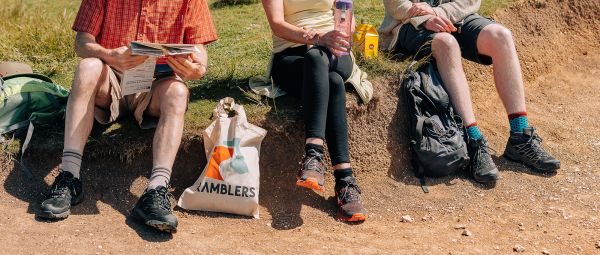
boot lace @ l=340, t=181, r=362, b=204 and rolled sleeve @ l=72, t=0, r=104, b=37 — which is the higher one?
rolled sleeve @ l=72, t=0, r=104, b=37

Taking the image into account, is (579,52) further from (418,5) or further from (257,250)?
(257,250)

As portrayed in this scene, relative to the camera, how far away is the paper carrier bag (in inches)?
191

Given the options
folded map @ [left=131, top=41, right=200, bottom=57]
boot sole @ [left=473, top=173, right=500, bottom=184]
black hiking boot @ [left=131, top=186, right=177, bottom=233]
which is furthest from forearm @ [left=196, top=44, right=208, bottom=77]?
boot sole @ [left=473, top=173, right=500, bottom=184]

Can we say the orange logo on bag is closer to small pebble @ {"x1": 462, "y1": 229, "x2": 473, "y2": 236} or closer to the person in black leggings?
the person in black leggings

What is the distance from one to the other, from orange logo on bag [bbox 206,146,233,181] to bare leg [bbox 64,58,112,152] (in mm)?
739

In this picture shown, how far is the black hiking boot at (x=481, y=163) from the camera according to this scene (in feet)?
17.8

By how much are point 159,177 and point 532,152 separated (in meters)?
2.59

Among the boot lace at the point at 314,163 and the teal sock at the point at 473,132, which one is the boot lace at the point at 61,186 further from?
the teal sock at the point at 473,132

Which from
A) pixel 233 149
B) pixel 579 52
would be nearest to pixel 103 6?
pixel 233 149

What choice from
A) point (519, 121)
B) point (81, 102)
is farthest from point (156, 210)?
point (519, 121)

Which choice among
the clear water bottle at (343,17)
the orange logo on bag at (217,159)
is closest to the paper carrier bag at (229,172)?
the orange logo on bag at (217,159)

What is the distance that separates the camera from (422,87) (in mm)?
5695

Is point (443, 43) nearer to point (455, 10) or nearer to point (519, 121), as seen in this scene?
point (455, 10)

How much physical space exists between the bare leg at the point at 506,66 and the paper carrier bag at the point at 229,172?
1.83 metres
